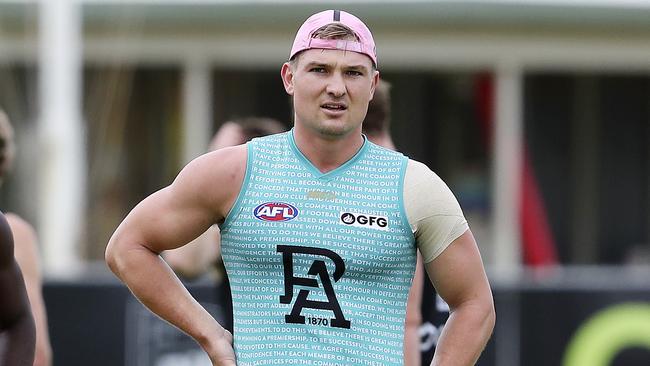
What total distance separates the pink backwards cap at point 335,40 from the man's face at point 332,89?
0.02m

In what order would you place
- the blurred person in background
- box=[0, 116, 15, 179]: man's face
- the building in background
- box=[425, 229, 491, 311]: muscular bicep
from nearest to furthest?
1. box=[425, 229, 491, 311]: muscular bicep
2. box=[0, 116, 15, 179]: man's face
3. the blurred person in background
4. the building in background

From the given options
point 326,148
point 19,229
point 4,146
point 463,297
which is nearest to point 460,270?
point 463,297

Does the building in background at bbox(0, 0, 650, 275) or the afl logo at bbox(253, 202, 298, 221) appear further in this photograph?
the building in background at bbox(0, 0, 650, 275)

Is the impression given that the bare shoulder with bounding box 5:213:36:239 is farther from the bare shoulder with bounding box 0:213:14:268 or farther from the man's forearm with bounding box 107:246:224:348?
the man's forearm with bounding box 107:246:224:348

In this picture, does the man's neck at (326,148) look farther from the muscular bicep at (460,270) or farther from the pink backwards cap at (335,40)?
the muscular bicep at (460,270)

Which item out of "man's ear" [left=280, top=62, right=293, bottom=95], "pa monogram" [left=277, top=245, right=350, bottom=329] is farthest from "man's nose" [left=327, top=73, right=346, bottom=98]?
"pa monogram" [left=277, top=245, right=350, bottom=329]

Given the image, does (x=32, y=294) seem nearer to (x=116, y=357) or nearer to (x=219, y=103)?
(x=116, y=357)

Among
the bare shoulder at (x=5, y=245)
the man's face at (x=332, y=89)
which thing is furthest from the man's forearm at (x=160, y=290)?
the man's face at (x=332, y=89)

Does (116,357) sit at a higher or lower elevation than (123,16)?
lower

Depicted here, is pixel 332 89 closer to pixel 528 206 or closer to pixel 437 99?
pixel 528 206

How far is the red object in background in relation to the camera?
17.3 metres

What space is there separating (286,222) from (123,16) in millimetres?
12920

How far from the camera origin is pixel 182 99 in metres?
17.6

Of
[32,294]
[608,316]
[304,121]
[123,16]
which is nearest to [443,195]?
[304,121]
